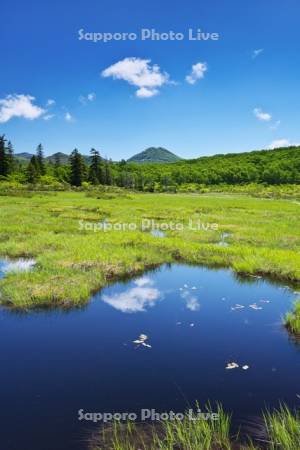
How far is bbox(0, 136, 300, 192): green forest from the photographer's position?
282ft

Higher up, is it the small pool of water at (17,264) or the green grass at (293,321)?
the small pool of water at (17,264)

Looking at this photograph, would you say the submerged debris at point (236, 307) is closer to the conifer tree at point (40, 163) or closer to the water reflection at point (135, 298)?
the water reflection at point (135, 298)

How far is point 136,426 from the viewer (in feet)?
18.3

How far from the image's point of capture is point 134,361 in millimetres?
7551

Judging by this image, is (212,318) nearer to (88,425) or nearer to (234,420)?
(234,420)

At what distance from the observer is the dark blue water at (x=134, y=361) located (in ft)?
19.5

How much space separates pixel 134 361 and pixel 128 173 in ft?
461

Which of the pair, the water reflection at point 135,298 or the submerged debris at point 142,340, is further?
the water reflection at point 135,298

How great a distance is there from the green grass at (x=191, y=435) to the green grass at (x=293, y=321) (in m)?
3.60

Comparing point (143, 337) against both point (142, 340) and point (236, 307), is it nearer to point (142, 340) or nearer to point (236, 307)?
point (142, 340)

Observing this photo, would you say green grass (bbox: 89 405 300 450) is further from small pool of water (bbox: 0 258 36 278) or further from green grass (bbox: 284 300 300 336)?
small pool of water (bbox: 0 258 36 278)

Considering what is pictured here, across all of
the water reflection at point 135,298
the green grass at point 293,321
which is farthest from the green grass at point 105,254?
the green grass at point 293,321

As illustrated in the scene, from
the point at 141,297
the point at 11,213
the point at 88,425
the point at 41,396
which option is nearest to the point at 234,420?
the point at 88,425

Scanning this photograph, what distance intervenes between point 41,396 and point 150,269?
360 inches
